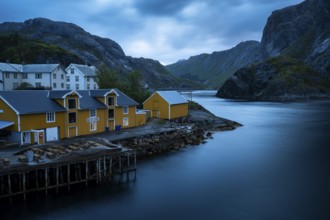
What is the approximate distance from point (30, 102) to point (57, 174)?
13082 millimetres

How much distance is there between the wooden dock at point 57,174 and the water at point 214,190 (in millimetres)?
1726

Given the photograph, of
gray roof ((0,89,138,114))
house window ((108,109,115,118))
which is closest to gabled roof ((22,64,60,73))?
house window ((108,109,115,118))

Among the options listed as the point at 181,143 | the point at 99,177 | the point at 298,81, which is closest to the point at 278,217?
the point at 99,177

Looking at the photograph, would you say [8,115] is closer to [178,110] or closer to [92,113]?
[92,113]

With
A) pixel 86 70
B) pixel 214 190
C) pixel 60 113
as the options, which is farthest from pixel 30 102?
pixel 86 70

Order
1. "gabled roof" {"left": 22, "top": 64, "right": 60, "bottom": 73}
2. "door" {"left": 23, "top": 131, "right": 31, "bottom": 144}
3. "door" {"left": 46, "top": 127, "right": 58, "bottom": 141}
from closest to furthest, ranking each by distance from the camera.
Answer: "door" {"left": 23, "top": 131, "right": 31, "bottom": 144}
"door" {"left": 46, "top": 127, "right": 58, "bottom": 141}
"gabled roof" {"left": 22, "top": 64, "right": 60, "bottom": 73}

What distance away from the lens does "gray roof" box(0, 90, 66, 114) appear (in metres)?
37.1

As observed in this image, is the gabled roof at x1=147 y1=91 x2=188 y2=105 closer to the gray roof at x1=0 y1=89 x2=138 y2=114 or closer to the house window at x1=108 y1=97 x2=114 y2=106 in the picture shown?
the house window at x1=108 y1=97 x2=114 y2=106

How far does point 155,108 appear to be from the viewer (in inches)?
2539

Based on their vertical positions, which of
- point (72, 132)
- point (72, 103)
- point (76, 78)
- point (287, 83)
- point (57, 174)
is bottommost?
point (57, 174)

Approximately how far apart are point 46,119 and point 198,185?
64.0ft

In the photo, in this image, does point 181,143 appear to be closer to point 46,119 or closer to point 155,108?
point 155,108

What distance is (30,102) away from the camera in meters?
38.9

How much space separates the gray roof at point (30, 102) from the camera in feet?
122
